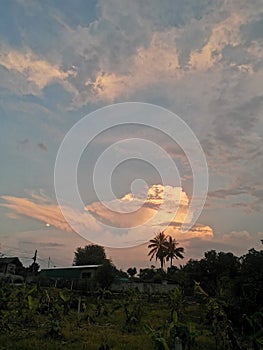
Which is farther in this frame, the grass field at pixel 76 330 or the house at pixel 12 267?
the house at pixel 12 267

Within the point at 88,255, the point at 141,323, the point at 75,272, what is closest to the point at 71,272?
the point at 75,272

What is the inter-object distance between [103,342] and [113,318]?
6360 mm

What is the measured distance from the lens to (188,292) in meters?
33.0

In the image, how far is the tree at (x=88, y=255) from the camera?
196ft

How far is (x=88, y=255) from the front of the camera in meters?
62.2

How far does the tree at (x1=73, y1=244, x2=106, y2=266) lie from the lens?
59.7 m

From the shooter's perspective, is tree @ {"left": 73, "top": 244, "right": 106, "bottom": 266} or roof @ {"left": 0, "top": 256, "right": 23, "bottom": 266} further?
tree @ {"left": 73, "top": 244, "right": 106, "bottom": 266}

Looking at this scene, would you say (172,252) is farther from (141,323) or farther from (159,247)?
(141,323)

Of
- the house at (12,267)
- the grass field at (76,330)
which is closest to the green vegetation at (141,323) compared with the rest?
the grass field at (76,330)

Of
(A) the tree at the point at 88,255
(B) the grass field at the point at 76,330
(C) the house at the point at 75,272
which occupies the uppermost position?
(A) the tree at the point at 88,255

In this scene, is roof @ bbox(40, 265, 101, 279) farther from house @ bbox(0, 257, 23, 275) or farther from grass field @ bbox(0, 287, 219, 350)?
grass field @ bbox(0, 287, 219, 350)

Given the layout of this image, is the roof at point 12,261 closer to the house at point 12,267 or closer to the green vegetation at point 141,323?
the house at point 12,267

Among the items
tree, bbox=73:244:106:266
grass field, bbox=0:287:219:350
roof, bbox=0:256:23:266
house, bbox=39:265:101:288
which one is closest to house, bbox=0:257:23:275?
roof, bbox=0:256:23:266

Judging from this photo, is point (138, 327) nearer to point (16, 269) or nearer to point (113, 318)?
point (113, 318)
